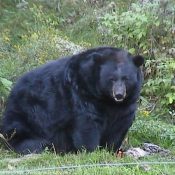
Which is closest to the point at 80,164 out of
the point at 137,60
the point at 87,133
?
the point at 87,133

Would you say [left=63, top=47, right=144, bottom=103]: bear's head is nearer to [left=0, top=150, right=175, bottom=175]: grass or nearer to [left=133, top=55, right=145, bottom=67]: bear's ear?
[left=133, top=55, right=145, bottom=67]: bear's ear

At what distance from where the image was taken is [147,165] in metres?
6.47

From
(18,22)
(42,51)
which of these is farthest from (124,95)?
(18,22)

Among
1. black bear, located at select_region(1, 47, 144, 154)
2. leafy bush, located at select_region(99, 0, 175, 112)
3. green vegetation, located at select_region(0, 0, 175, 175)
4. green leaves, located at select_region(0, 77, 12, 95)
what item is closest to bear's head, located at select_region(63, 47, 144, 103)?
black bear, located at select_region(1, 47, 144, 154)

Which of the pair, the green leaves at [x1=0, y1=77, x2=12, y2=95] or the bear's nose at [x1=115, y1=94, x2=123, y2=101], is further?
the green leaves at [x1=0, y1=77, x2=12, y2=95]

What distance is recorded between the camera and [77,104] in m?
7.46

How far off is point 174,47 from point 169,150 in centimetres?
371

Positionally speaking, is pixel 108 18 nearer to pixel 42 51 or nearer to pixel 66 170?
pixel 42 51

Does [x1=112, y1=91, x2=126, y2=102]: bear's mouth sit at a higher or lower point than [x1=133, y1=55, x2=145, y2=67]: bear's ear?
lower

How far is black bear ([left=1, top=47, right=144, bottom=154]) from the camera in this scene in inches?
291

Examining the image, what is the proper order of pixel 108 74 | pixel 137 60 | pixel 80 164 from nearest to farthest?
pixel 80 164 < pixel 108 74 < pixel 137 60

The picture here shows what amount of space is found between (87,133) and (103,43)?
5521mm

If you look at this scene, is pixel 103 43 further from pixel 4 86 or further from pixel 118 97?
pixel 118 97

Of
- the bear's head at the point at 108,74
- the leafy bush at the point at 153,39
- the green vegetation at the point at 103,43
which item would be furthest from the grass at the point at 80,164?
the leafy bush at the point at 153,39
